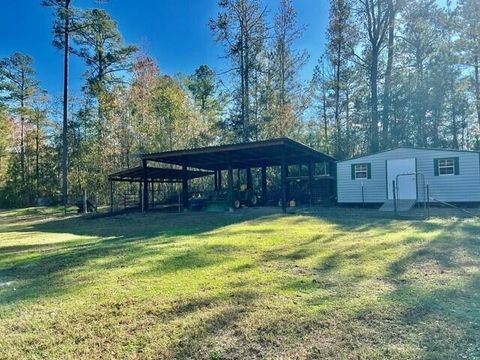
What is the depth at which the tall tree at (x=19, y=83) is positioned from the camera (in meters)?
30.1

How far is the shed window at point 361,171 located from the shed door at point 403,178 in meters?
0.98

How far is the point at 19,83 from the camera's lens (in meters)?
30.8

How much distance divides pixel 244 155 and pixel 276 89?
9.52m

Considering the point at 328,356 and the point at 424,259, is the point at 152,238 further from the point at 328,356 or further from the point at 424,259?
the point at 328,356

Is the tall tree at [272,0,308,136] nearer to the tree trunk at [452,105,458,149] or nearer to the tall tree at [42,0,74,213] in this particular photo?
the tree trunk at [452,105,458,149]

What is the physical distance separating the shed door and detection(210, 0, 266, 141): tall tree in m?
9.68

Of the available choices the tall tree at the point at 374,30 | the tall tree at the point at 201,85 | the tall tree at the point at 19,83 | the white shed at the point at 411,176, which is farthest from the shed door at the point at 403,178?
the tall tree at the point at 19,83

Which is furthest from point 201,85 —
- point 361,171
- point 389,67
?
point 361,171

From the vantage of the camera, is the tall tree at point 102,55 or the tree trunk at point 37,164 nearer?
the tall tree at point 102,55

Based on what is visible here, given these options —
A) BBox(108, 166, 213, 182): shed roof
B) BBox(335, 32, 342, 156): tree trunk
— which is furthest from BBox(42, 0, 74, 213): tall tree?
BBox(335, 32, 342, 156): tree trunk

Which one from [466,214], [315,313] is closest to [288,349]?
[315,313]

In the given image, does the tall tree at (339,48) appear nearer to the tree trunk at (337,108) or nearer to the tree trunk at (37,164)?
the tree trunk at (337,108)

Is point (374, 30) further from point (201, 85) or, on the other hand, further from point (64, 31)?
point (64, 31)

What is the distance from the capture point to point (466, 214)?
12227mm
